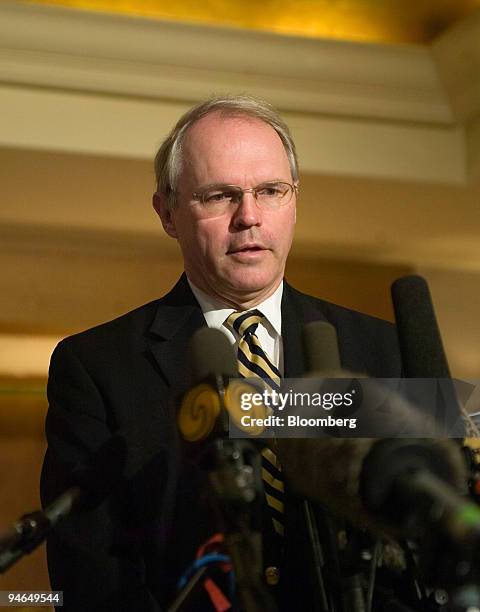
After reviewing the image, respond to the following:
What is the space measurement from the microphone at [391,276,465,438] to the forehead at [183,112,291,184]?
509 millimetres

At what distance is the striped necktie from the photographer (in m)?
1.13

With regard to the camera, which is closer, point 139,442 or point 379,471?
point 379,471

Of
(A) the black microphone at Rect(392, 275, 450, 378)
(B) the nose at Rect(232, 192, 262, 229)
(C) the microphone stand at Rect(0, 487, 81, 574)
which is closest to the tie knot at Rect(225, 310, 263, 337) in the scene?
(B) the nose at Rect(232, 192, 262, 229)

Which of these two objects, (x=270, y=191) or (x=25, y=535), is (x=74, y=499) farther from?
(x=270, y=191)

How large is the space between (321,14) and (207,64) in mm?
494

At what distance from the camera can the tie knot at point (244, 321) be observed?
1467 mm

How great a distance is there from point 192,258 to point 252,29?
8.42 ft

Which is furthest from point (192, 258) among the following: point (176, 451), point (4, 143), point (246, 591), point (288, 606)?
point (4, 143)

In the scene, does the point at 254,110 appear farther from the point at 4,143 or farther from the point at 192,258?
the point at 4,143

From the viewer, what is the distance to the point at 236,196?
152 cm

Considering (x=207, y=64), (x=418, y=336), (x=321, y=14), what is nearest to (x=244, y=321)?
(x=418, y=336)

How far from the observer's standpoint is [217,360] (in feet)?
3.16

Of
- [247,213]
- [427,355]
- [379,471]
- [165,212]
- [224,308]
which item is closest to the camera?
[379,471]

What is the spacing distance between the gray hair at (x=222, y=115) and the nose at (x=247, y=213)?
0.16 m
